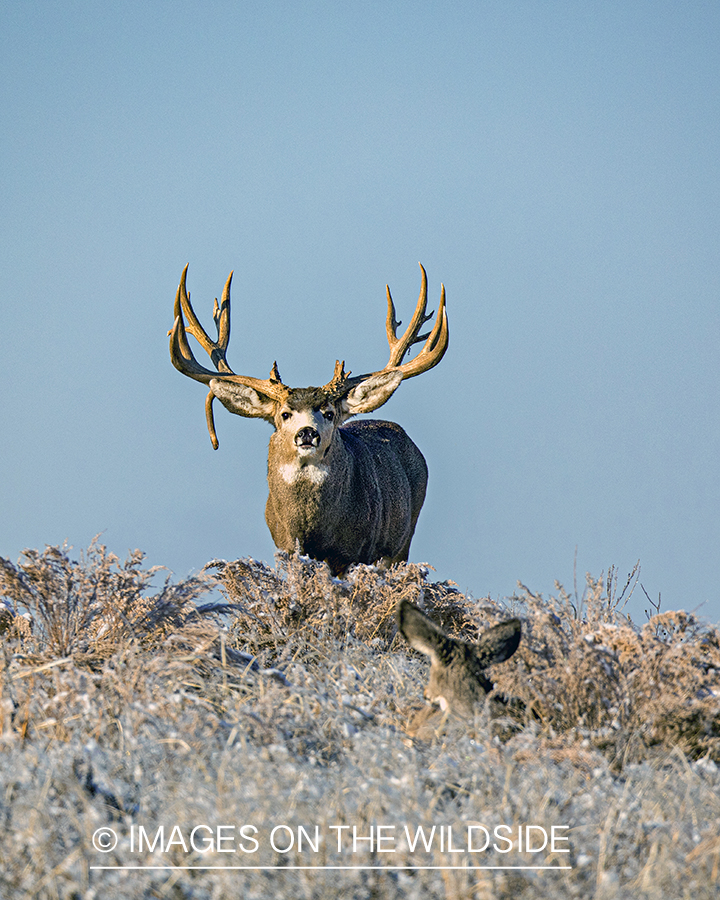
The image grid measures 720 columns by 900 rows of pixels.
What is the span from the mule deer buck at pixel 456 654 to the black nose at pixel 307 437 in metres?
4.86

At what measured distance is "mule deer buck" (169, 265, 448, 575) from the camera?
1009cm

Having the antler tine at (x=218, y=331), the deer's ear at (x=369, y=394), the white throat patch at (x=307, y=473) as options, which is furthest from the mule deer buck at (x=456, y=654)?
the antler tine at (x=218, y=331)

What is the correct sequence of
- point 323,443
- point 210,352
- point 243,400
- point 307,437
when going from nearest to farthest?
1. point 307,437
2. point 323,443
3. point 243,400
4. point 210,352

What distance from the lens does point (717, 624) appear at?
18.4 feet

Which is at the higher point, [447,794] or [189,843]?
[447,794]

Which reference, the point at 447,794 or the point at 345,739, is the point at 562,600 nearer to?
the point at 345,739

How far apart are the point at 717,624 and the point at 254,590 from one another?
357 centimetres

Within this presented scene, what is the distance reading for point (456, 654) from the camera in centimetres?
504

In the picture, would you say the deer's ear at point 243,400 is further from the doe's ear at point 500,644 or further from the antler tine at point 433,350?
the doe's ear at point 500,644

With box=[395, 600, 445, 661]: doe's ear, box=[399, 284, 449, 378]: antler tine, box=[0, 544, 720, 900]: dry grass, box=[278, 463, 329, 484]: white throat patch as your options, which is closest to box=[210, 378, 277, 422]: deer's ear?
box=[278, 463, 329, 484]: white throat patch

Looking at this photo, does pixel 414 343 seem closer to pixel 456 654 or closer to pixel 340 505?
pixel 340 505

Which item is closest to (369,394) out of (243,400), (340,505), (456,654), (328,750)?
(340,505)

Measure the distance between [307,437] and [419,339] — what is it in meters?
2.73

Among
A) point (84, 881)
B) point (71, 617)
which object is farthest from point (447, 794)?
point (71, 617)
